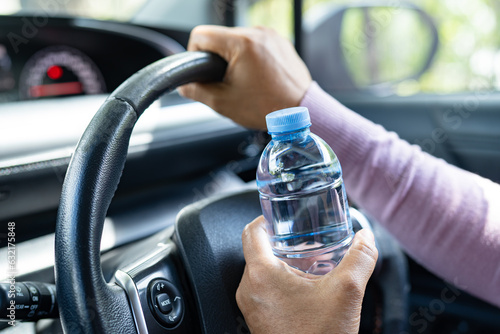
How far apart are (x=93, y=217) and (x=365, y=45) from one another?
176 centimetres

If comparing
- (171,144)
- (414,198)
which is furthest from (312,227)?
(171,144)

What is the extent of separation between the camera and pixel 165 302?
1.90ft

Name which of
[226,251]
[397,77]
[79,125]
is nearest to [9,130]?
[79,125]

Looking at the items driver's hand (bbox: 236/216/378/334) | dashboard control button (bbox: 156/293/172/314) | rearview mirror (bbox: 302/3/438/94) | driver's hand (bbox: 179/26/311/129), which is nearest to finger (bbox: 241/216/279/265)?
driver's hand (bbox: 236/216/378/334)

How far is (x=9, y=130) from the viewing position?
3.09ft

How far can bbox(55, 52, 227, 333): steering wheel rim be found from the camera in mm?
464

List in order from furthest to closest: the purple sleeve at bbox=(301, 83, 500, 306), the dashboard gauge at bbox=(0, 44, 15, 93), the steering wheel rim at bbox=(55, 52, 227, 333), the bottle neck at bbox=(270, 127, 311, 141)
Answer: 1. the dashboard gauge at bbox=(0, 44, 15, 93)
2. the purple sleeve at bbox=(301, 83, 500, 306)
3. the bottle neck at bbox=(270, 127, 311, 141)
4. the steering wheel rim at bbox=(55, 52, 227, 333)

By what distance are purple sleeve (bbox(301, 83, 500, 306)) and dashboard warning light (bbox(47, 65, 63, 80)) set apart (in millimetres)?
945

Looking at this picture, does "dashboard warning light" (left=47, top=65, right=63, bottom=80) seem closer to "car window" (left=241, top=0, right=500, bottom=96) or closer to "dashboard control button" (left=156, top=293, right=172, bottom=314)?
"car window" (left=241, top=0, right=500, bottom=96)

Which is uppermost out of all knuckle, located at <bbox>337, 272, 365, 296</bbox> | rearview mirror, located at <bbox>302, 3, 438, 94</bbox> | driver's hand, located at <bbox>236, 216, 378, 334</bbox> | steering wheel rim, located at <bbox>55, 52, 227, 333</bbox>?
steering wheel rim, located at <bbox>55, 52, 227, 333</bbox>

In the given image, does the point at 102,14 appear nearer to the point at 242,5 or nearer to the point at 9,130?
the point at 242,5

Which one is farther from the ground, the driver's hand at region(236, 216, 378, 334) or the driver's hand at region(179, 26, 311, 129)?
the driver's hand at region(179, 26, 311, 129)

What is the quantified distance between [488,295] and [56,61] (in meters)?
1.29

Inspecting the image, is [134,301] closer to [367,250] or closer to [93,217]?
[93,217]
